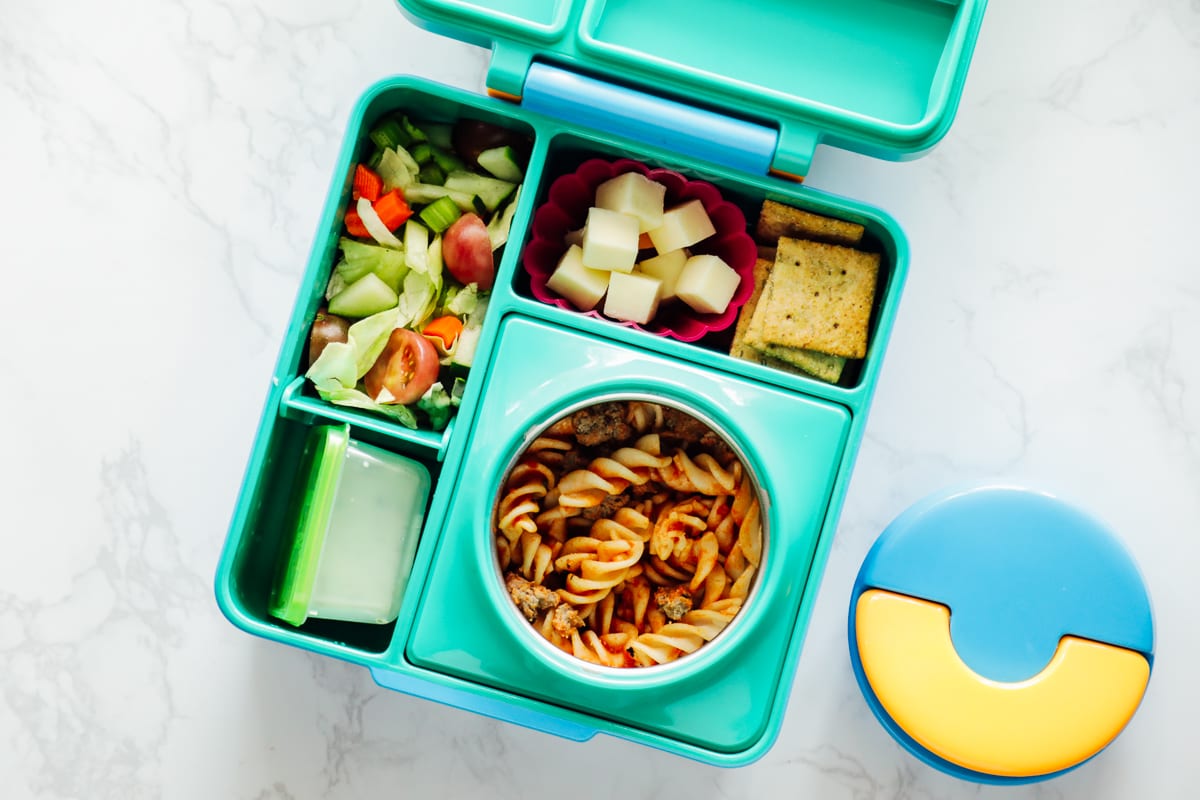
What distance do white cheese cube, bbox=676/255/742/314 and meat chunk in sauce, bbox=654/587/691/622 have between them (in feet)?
1.10

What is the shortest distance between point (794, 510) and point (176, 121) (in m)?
1.00

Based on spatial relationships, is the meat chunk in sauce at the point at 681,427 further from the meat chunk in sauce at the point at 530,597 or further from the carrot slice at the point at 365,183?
the carrot slice at the point at 365,183

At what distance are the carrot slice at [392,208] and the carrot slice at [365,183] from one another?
12 mm

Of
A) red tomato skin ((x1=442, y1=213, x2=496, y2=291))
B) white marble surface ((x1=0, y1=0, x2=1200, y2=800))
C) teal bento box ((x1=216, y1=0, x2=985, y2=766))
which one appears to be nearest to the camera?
teal bento box ((x1=216, y1=0, x2=985, y2=766))

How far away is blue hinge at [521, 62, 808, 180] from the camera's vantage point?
1.05 metres

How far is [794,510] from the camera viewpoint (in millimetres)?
1048

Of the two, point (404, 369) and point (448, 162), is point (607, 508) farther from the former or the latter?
→ point (448, 162)

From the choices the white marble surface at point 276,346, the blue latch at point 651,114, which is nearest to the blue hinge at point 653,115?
the blue latch at point 651,114

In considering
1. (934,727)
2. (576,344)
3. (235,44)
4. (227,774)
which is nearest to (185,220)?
(235,44)

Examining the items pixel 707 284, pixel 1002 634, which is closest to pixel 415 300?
pixel 707 284

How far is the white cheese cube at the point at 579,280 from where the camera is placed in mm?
1134

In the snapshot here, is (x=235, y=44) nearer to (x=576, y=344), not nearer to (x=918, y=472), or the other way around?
(x=576, y=344)

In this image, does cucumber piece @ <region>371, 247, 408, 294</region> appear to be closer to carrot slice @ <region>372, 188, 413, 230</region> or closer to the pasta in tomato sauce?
carrot slice @ <region>372, 188, 413, 230</region>

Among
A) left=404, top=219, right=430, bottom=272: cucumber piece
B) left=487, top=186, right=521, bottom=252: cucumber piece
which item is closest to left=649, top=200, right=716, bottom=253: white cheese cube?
left=487, top=186, right=521, bottom=252: cucumber piece
